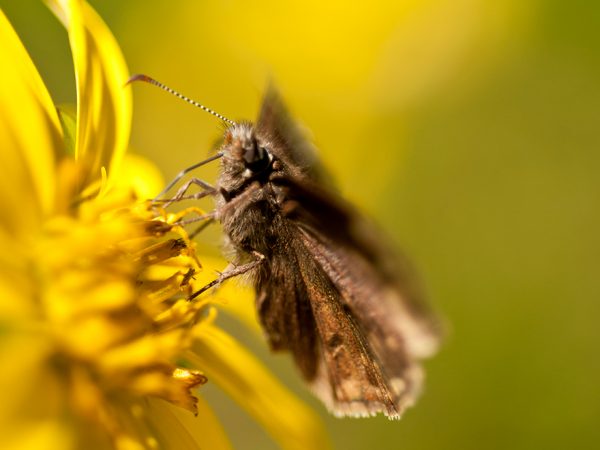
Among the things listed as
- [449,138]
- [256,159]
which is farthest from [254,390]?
[449,138]

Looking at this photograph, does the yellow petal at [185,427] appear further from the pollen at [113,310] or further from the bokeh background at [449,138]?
the bokeh background at [449,138]

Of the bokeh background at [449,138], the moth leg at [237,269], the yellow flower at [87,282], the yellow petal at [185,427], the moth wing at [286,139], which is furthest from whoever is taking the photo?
the bokeh background at [449,138]

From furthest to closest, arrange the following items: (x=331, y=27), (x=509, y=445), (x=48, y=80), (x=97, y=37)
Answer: (x=331, y=27)
(x=509, y=445)
(x=48, y=80)
(x=97, y=37)

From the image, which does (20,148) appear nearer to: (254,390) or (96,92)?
(96,92)

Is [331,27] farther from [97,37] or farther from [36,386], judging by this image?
[36,386]

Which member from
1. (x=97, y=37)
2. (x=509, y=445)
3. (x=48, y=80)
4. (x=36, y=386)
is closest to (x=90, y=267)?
(x=36, y=386)

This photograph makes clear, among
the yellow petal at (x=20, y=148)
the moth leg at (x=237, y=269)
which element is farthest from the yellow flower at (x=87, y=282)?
the moth leg at (x=237, y=269)
